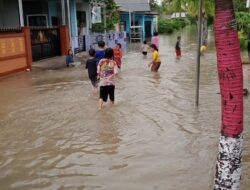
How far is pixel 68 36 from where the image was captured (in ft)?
78.3

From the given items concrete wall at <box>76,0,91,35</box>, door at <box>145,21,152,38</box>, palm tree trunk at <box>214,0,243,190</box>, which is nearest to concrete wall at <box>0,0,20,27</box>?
concrete wall at <box>76,0,91,35</box>

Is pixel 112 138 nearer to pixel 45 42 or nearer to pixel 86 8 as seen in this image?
pixel 45 42

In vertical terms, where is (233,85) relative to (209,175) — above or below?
above

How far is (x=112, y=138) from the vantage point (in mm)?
7555

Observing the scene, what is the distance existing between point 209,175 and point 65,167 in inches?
80.6

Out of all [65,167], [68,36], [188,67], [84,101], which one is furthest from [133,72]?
[65,167]

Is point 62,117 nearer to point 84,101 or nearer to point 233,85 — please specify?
point 84,101

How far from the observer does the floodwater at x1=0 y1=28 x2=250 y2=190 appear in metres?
5.66

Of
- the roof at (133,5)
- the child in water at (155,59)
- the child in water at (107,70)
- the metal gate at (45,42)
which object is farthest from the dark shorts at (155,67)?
the roof at (133,5)

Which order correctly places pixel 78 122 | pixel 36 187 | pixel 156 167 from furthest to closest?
pixel 78 122 < pixel 156 167 < pixel 36 187

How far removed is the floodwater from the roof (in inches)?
1278

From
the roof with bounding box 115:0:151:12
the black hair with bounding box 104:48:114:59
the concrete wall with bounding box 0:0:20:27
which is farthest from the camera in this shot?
the roof with bounding box 115:0:151:12

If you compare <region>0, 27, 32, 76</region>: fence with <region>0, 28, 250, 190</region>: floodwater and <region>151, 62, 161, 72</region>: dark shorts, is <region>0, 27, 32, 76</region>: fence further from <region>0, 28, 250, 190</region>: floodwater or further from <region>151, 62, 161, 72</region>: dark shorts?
<region>151, 62, 161, 72</region>: dark shorts

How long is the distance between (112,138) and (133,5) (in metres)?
39.8
